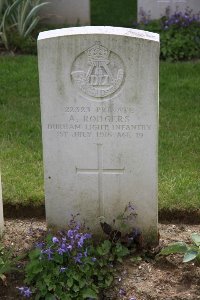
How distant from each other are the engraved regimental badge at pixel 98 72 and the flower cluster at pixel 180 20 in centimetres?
491

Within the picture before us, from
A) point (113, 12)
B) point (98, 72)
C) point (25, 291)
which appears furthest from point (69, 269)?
point (113, 12)

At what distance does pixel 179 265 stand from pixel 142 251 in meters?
0.27

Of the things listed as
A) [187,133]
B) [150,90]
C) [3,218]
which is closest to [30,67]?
[187,133]

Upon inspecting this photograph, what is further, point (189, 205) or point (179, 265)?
point (189, 205)

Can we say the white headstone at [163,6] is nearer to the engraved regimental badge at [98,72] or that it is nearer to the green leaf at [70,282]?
the engraved regimental badge at [98,72]

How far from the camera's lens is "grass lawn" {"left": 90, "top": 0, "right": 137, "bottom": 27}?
10.4m

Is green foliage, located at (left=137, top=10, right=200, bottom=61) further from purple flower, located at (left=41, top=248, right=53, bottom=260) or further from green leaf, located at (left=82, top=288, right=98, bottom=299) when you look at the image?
green leaf, located at (left=82, top=288, right=98, bottom=299)

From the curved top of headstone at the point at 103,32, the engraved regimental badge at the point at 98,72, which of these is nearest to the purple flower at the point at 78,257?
the engraved regimental badge at the point at 98,72

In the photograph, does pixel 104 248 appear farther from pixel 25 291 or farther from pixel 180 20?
pixel 180 20

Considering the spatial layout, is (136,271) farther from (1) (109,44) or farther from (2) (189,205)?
(1) (109,44)

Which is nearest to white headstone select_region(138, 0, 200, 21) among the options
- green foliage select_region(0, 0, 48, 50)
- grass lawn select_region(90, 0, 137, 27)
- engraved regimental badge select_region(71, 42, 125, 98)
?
grass lawn select_region(90, 0, 137, 27)

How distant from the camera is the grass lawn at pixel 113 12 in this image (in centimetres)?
1045

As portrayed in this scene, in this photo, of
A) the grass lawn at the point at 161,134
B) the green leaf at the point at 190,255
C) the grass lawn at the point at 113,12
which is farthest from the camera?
the grass lawn at the point at 113,12

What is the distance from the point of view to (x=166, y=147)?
6.40m
